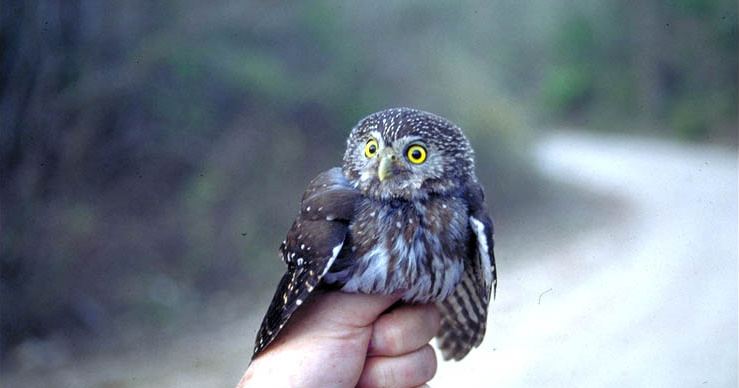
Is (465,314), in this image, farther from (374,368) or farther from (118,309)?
(118,309)

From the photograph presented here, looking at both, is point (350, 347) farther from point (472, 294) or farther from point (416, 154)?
point (416, 154)

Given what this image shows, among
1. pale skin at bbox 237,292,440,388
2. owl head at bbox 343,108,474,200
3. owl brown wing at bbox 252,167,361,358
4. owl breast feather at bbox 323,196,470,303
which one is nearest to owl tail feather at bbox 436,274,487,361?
pale skin at bbox 237,292,440,388

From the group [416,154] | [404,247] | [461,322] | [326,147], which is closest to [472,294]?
[461,322]

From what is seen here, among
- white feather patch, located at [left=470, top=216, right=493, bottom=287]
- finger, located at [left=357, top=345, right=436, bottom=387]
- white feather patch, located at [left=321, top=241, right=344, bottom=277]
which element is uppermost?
white feather patch, located at [left=321, top=241, right=344, bottom=277]

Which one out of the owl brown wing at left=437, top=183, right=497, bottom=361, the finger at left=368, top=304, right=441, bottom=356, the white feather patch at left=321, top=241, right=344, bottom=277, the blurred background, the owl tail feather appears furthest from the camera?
the blurred background

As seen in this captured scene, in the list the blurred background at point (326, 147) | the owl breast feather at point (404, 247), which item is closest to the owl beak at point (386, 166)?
the owl breast feather at point (404, 247)

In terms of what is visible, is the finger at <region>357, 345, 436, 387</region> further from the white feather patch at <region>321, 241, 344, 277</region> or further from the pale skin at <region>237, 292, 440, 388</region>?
the white feather patch at <region>321, 241, 344, 277</region>

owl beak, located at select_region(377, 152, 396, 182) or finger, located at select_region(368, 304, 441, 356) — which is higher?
owl beak, located at select_region(377, 152, 396, 182)

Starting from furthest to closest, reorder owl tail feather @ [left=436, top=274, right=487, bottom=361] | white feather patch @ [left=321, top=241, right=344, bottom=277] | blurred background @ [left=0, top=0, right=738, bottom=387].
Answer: blurred background @ [left=0, top=0, right=738, bottom=387], owl tail feather @ [left=436, top=274, right=487, bottom=361], white feather patch @ [left=321, top=241, right=344, bottom=277]
